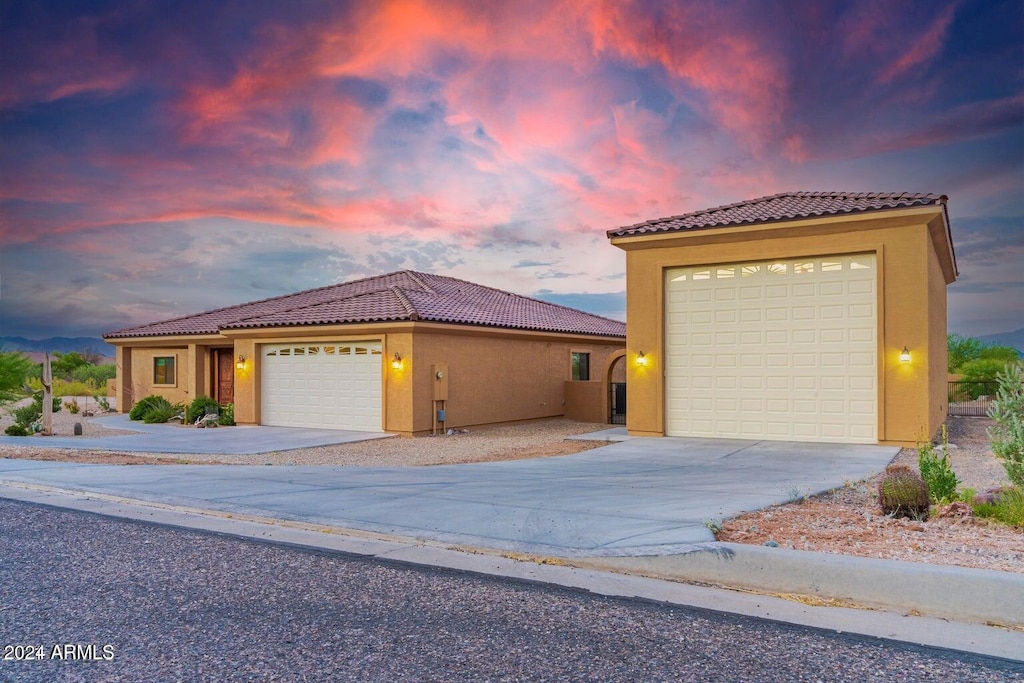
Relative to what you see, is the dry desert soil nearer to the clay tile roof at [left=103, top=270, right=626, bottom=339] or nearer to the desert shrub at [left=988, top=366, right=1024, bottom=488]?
the desert shrub at [left=988, top=366, right=1024, bottom=488]

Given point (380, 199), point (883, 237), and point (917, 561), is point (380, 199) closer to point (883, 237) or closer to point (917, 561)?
point (883, 237)

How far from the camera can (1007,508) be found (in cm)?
714

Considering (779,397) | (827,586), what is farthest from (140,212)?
(827,586)

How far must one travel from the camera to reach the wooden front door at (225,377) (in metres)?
27.4

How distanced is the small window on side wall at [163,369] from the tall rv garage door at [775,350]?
20.8 m

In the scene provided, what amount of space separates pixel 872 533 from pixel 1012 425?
116 inches

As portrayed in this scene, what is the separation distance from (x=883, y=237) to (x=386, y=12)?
1461 centimetres

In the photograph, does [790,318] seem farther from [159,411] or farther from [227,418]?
[159,411]

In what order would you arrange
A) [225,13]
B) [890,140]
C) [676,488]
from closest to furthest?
[676,488] → [225,13] → [890,140]

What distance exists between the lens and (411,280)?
2648cm

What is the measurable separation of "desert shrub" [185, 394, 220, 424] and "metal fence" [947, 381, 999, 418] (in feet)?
85.7

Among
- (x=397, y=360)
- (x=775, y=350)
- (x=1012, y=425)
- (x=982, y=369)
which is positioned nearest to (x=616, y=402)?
(x=397, y=360)

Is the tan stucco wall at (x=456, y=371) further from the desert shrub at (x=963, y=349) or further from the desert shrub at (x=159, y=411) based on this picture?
the desert shrub at (x=963, y=349)

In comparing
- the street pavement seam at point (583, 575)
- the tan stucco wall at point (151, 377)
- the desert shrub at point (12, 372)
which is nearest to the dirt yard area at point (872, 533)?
the street pavement seam at point (583, 575)
